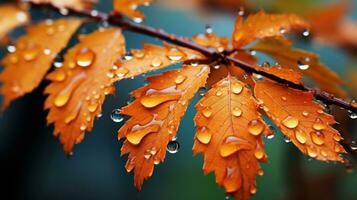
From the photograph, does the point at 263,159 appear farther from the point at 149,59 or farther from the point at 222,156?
the point at 149,59

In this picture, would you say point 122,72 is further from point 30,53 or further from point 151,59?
point 30,53

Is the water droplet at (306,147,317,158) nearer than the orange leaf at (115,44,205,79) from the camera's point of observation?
Yes

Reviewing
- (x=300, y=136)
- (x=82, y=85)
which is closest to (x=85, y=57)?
(x=82, y=85)

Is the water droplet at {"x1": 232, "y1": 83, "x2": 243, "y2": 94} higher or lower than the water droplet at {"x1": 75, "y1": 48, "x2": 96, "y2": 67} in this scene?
higher

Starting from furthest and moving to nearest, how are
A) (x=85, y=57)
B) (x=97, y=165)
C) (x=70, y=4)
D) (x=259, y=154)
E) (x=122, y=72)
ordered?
(x=97, y=165)
(x=70, y=4)
(x=85, y=57)
(x=122, y=72)
(x=259, y=154)

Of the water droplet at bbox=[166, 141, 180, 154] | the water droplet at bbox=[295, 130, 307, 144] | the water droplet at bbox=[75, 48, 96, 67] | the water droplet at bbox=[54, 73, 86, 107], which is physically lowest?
the water droplet at bbox=[54, 73, 86, 107]

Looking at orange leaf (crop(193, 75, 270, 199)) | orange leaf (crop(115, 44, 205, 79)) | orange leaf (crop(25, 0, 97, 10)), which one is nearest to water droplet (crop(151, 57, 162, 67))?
orange leaf (crop(115, 44, 205, 79))

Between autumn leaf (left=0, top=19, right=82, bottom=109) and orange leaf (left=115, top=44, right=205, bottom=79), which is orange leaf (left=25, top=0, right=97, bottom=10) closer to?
autumn leaf (left=0, top=19, right=82, bottom=109)
